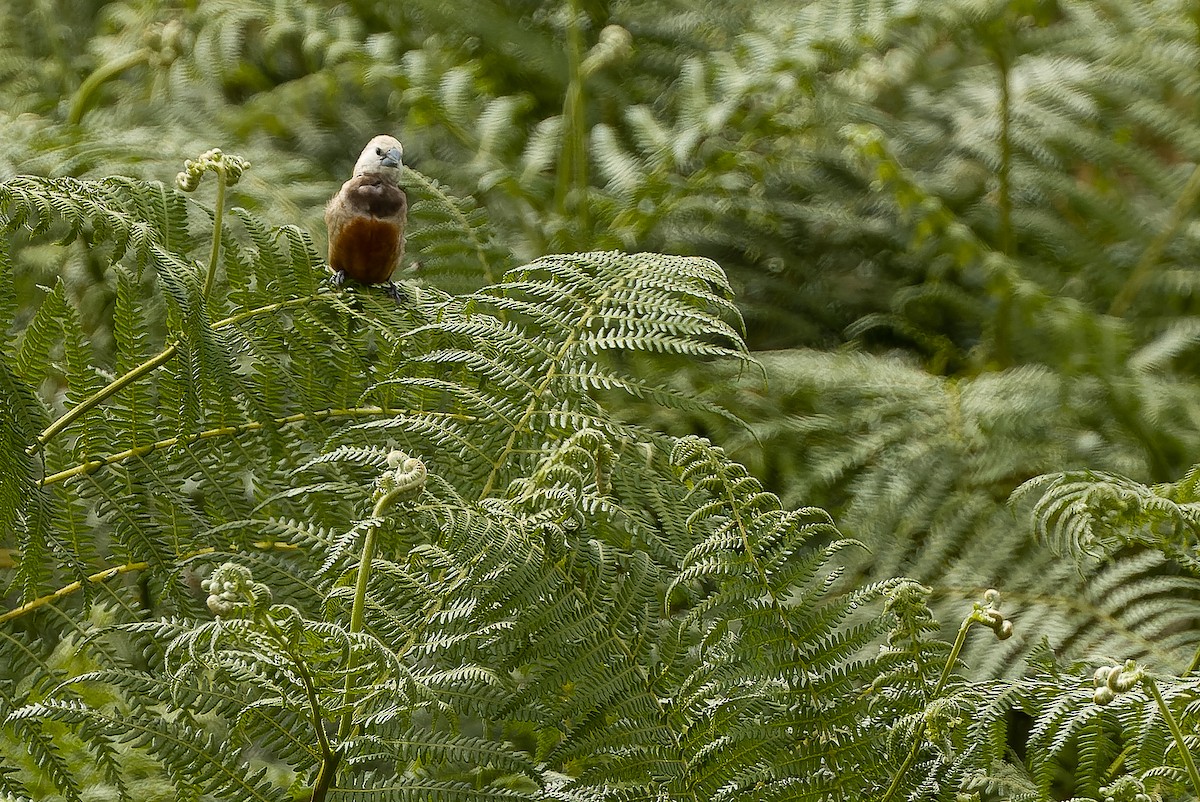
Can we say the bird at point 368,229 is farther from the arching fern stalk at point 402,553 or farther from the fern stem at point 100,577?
the fern stem at point 100,577

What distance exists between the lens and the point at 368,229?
116cm

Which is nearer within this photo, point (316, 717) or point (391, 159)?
point (316, 717)

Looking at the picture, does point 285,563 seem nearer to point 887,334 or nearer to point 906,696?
point 906,696

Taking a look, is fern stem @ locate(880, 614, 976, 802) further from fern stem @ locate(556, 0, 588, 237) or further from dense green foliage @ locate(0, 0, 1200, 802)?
fern stem @ locate(556, 0, 588, 237)

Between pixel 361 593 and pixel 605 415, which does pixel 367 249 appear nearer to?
pixel 605 415

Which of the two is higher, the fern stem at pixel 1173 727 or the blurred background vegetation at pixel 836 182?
the fern stem at pixel 1173 727

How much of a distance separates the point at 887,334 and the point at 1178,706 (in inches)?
54.0

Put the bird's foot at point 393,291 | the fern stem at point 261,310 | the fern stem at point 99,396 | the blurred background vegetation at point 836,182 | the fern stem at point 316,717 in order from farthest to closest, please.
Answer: the blurred background vegetation at point 836,182 < the bird's foot at point 393,291 < the fern stem at point 261,310 < the fern stem at point 99,396 < the fern stem at point 316,717

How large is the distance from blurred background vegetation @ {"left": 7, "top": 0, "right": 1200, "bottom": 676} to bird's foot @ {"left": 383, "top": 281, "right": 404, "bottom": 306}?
0.25m

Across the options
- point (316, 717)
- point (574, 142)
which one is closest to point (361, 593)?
point (316, 717)

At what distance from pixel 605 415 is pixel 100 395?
17.1 inches

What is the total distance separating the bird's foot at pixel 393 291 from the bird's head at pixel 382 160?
138 mm

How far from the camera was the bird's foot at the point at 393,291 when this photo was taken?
1150mm

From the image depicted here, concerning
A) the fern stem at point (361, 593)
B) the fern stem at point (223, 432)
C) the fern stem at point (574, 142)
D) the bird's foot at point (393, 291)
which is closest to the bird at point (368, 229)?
the bird's foot at point (393, 291)
